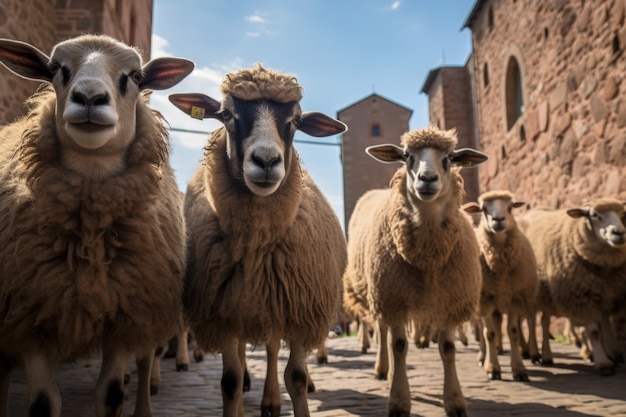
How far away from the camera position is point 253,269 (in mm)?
Result: 3422

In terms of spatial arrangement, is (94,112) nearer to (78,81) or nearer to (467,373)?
(78,81)

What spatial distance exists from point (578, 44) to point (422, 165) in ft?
17.4

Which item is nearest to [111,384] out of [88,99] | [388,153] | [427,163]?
[88,99]

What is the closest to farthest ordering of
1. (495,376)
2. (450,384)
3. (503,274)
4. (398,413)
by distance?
1. (398,413)
2. (450,384)
3. (495,376)
4. (503,274)

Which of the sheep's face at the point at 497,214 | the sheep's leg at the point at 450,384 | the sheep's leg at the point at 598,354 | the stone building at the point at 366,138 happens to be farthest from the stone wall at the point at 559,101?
the stone building at the point at 366,138

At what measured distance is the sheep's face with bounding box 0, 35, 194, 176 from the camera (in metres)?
2.69

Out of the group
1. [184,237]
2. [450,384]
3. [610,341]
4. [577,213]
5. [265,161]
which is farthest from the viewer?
[577,213]

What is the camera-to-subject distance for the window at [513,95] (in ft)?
41.8

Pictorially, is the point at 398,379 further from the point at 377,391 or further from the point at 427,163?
the point at 427,163

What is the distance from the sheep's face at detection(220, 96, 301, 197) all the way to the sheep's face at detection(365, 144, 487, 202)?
4.43ft

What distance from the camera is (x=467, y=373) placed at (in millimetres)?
6305

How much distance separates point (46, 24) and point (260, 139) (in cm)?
604

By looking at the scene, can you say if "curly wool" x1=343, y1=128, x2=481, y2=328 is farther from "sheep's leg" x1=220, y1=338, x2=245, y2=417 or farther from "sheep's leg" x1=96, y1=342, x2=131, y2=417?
"sheep's leg" x1=96, y1=342, x2=131, y2=417

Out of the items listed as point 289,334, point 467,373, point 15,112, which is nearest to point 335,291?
point 289,334
